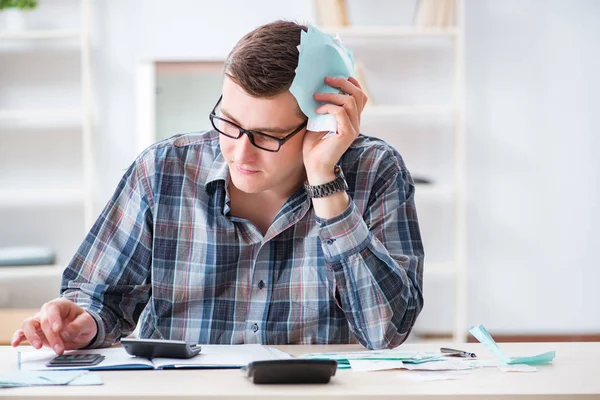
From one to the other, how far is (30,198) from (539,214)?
2.55 meters

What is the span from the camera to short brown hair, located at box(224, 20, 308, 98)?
54.5 inches

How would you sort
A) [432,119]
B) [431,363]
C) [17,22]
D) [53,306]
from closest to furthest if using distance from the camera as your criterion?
1. [431,363]
2. [53,306]
3. [17,22]
4. [432,119]

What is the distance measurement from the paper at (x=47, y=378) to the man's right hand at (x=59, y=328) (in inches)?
6.5

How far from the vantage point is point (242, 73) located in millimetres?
1396

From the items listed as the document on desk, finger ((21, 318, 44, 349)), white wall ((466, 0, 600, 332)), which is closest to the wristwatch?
the document on desk

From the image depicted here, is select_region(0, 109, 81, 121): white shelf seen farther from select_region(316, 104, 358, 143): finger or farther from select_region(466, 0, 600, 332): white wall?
select_region(316, 104, 358, 143): finger

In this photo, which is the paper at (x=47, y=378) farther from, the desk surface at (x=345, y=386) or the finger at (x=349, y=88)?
the finger at (x=349, y=88)

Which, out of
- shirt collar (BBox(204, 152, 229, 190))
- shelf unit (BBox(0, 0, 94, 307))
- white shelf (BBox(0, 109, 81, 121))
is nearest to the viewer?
shirt collar (BBox(204, 152, 229, 190))

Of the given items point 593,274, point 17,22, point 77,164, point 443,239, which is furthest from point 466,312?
point 17,22

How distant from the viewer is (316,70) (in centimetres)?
141

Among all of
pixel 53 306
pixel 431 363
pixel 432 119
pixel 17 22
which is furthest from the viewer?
pixel 432 119

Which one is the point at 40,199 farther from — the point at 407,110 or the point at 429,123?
the point at 429,123

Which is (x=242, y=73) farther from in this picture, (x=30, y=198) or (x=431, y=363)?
(x=30, y=198)

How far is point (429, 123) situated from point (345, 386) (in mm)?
3054
